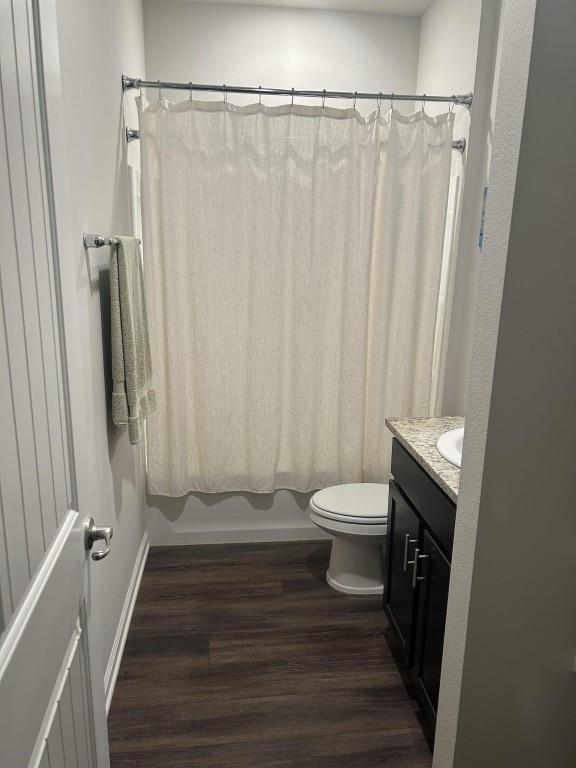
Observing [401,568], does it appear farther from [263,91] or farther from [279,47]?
[279,47]

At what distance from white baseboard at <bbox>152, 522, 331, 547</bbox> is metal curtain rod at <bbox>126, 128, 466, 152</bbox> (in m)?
1.84

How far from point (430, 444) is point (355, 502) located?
694 mm

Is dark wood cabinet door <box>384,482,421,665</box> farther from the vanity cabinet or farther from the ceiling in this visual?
the ceiling

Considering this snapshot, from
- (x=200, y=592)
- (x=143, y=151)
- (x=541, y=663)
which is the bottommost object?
(x=200, y=592)

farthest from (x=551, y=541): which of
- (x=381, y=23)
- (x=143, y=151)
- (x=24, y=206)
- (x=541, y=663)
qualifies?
(x=381, y=23)

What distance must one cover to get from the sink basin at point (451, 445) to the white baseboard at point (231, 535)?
1.29 metres

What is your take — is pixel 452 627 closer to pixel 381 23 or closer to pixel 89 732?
pixel 89 732

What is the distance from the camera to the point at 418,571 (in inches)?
72.2

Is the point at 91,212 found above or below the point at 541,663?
above

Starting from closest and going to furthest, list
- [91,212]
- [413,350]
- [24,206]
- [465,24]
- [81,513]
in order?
[24,206] → [81,513] → [91,212] → [465,24] → [413,350]

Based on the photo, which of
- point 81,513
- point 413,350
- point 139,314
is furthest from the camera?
point 413,350

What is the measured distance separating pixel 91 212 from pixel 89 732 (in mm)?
1376

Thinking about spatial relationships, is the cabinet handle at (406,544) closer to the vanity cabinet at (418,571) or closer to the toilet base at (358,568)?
the vanity cabinet at (418,571)

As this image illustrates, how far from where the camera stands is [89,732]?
48.0 inches
